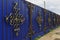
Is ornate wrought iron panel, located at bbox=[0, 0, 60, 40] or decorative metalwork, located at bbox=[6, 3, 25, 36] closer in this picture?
ornate wrought iron panel, located at bbox=[0, 0, 60, 40]

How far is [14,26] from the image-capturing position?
527cm

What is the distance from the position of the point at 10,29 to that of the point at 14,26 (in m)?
0.25

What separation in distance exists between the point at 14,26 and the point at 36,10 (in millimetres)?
3152

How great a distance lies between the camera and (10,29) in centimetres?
505

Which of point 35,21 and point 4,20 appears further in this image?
point 35,21

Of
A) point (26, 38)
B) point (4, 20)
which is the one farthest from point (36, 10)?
point (4, 20)

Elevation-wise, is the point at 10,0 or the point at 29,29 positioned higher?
the point at 10,0

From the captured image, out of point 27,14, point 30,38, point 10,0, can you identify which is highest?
point 10,0

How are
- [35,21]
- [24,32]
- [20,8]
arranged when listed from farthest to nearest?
[35,21] < [24,32] < [20,8]

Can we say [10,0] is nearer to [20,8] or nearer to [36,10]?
[20,8]

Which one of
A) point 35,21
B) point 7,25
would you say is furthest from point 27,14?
Result: point 7,25

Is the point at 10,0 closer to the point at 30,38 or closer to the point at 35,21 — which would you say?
the point at 30,38

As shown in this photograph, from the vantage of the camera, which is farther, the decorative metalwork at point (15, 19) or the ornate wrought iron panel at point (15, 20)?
the decorative metalwork at point (15, 19)

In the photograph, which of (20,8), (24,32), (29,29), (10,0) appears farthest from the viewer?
(29,29)
